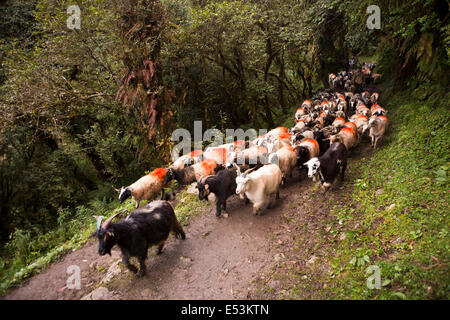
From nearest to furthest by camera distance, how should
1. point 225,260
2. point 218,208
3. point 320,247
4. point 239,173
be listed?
point 320,247
point 225,260
point 239,173
point 218,208

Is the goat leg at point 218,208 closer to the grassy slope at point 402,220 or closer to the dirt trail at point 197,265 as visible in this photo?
the dirt trail at point 197,265

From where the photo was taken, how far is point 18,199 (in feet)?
37.8

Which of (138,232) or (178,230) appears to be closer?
(138,232)

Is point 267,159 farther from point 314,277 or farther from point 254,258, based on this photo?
point 314,277

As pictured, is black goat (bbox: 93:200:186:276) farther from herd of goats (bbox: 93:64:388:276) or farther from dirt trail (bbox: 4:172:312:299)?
dirt trail (bbox: 4:172:312:299)

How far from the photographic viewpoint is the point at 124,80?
1062 cm

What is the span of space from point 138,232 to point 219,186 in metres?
2.69

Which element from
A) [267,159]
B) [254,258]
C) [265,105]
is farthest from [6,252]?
[265,105]

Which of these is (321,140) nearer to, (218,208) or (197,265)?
(218,208)

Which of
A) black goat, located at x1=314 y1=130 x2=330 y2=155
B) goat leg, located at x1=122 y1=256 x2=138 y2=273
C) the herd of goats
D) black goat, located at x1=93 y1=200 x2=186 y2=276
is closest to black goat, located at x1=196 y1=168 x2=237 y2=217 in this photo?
the herd of goats

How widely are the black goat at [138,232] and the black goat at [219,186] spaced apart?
1291mm

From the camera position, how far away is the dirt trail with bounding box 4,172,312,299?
17.2 ft

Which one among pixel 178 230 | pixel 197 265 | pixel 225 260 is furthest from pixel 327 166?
pixel 178 230
